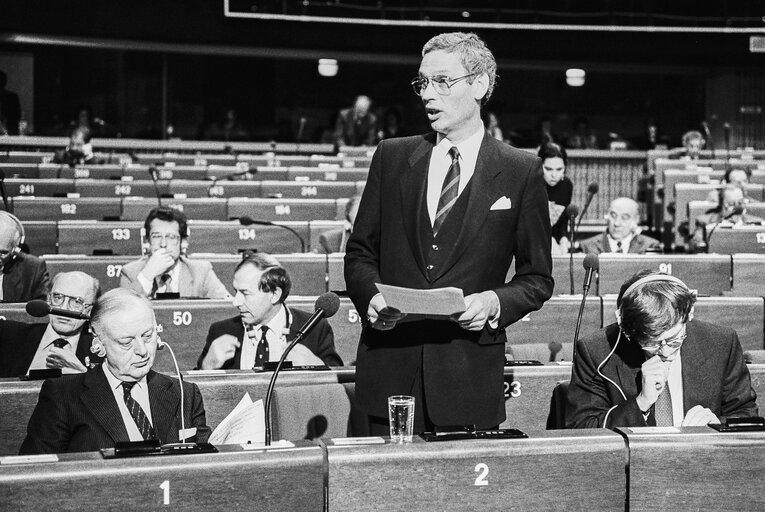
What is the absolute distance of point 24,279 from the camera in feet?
15.6

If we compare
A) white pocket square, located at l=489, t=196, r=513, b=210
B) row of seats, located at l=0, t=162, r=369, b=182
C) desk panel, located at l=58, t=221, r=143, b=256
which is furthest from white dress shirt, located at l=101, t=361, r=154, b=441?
row of seats, located at l=0, t=162, r=369, b=182

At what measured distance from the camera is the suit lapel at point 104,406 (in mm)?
2418

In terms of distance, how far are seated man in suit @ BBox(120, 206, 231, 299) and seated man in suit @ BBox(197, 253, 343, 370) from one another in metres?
1.03

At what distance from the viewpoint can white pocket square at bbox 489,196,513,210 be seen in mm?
2131

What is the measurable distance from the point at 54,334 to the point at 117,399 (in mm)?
1289

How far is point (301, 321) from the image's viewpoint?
3836mm

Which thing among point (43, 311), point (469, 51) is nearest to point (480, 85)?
point (469, 51)

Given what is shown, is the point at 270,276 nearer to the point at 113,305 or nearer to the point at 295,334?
the point at 295,334

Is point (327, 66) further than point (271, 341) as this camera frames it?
Yes

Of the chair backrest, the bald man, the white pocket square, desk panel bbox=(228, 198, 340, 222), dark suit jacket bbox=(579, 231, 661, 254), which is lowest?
the chair backrest

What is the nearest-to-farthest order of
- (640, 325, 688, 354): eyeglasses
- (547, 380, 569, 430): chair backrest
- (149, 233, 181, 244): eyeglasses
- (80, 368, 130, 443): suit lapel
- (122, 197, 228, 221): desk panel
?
(80, 368, 130, 443): suit lapel
(640, 325, 688, 354): eyeglasses
(547, 380, 569, 430): chair backrest
(149, 233, 181, 244): eyeglasses
(122, 197, 228, 221): desk panel

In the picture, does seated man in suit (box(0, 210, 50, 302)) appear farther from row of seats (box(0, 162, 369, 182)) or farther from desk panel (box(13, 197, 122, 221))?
row of seats (box(0, 162, 369, 182))

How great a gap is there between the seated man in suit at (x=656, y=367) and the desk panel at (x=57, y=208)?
5.41 metres

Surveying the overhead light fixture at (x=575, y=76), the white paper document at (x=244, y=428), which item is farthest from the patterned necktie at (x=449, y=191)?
the overhead light fixture at (x=575, y=76)
